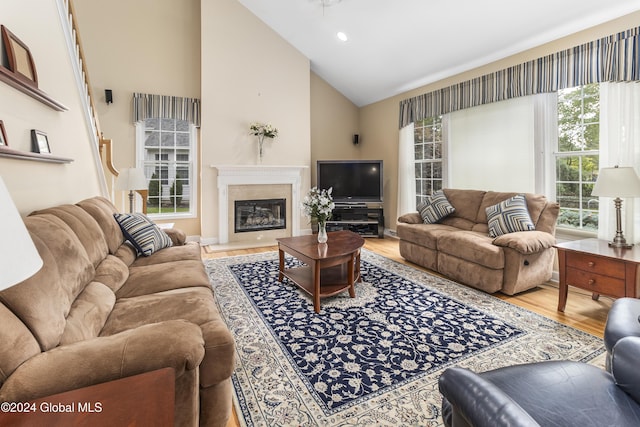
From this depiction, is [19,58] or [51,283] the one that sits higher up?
[19,58]

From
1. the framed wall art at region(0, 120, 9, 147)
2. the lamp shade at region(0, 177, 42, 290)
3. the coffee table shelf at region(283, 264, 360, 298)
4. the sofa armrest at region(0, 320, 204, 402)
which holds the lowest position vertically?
the coffee table shelf at region(283, 264, 360, 298)

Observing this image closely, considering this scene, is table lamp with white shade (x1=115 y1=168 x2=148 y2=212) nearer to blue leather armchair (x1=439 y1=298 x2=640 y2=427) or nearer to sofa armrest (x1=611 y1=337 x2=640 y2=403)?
blue leather armchair (x1=439 y1=298 x2=640 y2=427)

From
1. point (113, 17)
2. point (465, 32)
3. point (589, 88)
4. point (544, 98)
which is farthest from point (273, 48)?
point (589, 88)

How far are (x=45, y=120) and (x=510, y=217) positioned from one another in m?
4.22

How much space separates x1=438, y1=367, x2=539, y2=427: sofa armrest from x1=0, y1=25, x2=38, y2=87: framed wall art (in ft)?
8.60

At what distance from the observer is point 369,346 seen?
221 centimetres

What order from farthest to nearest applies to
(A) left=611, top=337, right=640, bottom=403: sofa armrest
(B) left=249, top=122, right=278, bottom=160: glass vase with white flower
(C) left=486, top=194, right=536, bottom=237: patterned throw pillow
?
(B) left=249, top=122, right=278, bottom=160: glass vase with white flower, (C) left=486, top=194, right=536, bottom=237: patterned throw pillow, (A) left=611, top=337, right=640, bottom=403: sofa armrest

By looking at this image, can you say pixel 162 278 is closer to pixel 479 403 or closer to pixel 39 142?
pixel 39 142

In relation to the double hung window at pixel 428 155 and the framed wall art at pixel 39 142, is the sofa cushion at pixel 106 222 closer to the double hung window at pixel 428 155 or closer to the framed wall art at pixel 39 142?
the framed wall art at pixel 39 142

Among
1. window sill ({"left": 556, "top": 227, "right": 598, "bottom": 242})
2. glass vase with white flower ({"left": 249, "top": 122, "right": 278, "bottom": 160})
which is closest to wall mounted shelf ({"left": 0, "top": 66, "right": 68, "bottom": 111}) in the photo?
glass vase with white flower ({"left": 249, "top": 122, "right": 278, "bottom": 160})

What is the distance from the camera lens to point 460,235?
3.54 m

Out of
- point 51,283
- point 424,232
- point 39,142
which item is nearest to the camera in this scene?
point 51,283

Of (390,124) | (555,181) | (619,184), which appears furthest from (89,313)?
(390,124)

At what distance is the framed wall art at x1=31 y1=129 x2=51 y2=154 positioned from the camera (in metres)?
2.02
